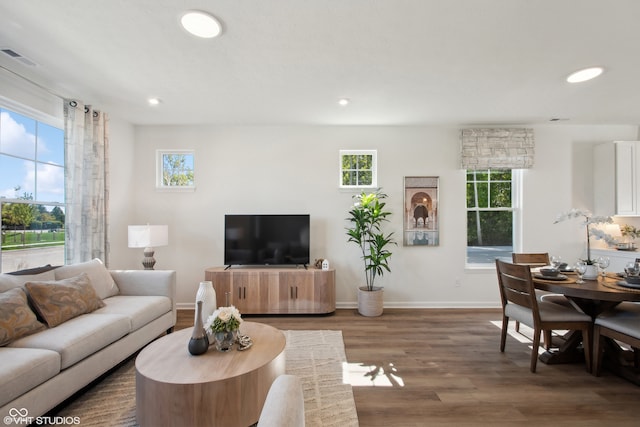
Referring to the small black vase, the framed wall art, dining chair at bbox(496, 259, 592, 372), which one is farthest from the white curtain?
dining chair at bbox(496, 259, 592, 372)

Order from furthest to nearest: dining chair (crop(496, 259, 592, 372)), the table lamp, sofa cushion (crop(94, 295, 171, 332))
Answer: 1. the table lamp
2. sofa cushion (crop(94, 295, 171, 332))
3. dining chair (crop(496, 259, 592, 372))

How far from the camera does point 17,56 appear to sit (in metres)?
2.47

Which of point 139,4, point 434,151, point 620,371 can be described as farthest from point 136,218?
point 620,371

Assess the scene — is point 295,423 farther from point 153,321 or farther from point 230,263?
point 230,263

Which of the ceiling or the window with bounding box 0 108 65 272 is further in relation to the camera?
the window with bounding box 0 108 65 272

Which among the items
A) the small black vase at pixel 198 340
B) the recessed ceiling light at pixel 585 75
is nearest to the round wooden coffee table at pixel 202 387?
the small black vase at pixel 198 340

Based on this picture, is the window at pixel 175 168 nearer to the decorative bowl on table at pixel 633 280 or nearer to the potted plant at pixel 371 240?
the potted plant at pixel 371 240

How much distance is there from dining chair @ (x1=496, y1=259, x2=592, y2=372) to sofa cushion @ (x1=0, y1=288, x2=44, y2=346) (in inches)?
149

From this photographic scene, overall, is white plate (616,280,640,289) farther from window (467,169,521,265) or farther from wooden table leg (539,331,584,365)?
window (467,169,521,265)

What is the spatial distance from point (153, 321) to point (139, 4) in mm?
2668

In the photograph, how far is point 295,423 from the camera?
763 mm

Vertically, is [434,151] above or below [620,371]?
above

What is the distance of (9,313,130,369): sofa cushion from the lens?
191 cm

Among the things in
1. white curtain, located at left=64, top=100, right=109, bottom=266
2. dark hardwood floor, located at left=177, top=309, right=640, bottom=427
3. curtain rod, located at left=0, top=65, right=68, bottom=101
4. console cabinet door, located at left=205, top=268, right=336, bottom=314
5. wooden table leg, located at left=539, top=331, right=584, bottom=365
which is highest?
curtain rod, located at left=0, top=65, right=68, bottom=101
